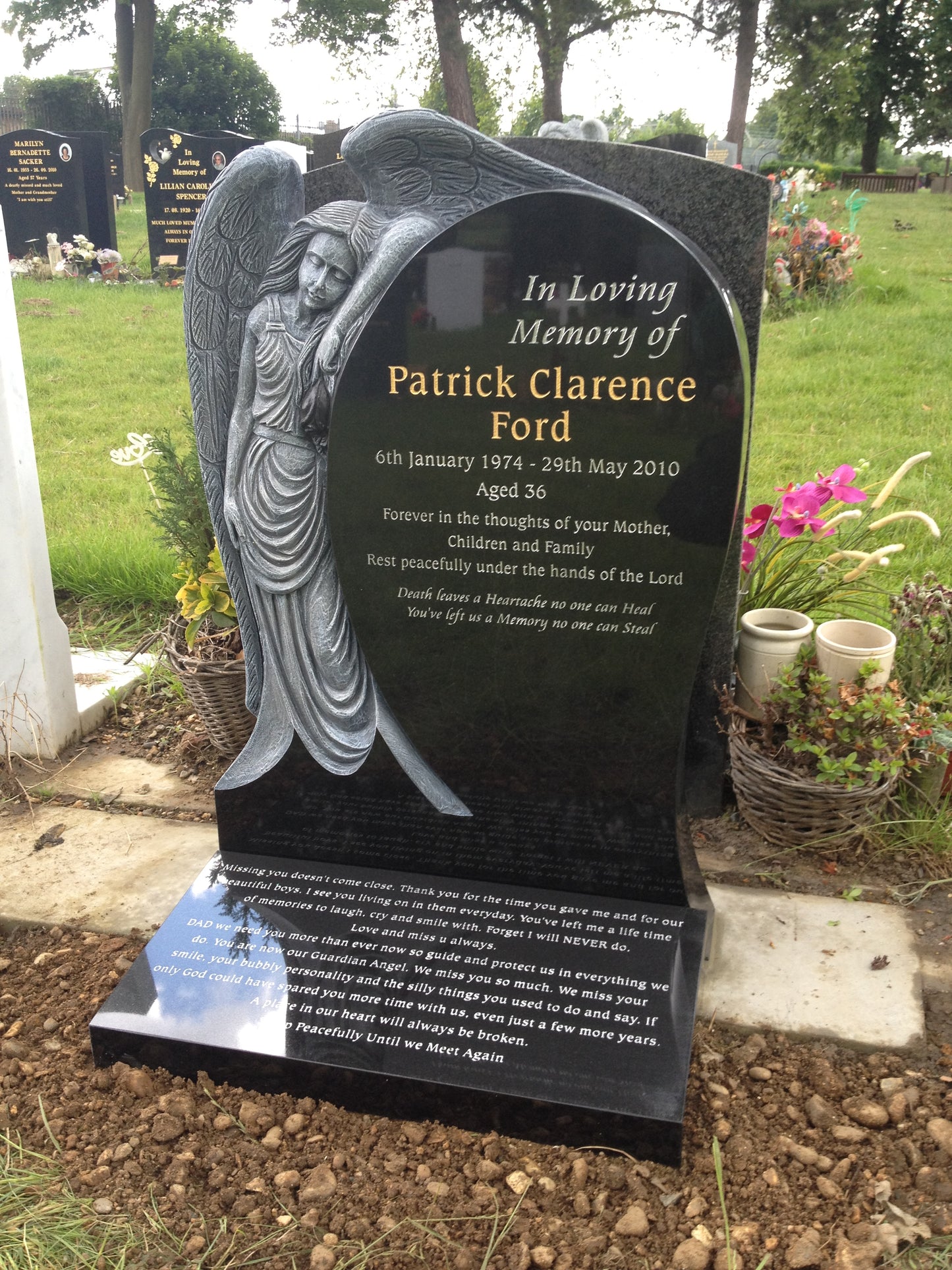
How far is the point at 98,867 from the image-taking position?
2848 mm

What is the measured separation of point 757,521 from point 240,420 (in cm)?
148

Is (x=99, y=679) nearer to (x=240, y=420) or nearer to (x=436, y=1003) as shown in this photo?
(x=240, y=420)

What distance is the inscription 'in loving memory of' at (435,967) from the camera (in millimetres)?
2086

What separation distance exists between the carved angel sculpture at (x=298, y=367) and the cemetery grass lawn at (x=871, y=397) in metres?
2.36

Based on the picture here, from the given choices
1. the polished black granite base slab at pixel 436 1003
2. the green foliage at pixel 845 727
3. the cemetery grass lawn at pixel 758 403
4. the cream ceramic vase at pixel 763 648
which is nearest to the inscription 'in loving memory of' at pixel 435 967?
the polished black granite base slab at pixel 436 1003

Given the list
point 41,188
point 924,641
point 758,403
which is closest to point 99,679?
point 924,641

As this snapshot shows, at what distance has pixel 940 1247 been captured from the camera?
1.71 meters

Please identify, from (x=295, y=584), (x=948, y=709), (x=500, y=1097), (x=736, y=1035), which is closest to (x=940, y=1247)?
(x=736, y=1035)

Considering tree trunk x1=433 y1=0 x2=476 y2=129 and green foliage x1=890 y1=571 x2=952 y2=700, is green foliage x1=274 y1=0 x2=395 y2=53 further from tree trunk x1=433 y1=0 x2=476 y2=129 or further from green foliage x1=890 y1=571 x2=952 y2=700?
green foliage x1=890 y1=571 x2=952 y2=700

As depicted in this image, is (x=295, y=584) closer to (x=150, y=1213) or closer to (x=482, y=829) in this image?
(x=482, y=829)

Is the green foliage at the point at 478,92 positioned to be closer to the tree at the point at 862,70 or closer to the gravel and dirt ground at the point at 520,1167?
the tree at the point at 862,70

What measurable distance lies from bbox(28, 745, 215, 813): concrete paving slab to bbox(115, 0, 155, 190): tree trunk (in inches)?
896

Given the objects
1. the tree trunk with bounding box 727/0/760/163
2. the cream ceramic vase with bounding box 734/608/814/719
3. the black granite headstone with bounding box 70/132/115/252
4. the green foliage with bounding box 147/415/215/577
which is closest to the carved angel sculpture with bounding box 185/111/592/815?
the green foliage with bounding box 147/415/215/577

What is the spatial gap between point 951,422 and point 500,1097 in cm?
524
